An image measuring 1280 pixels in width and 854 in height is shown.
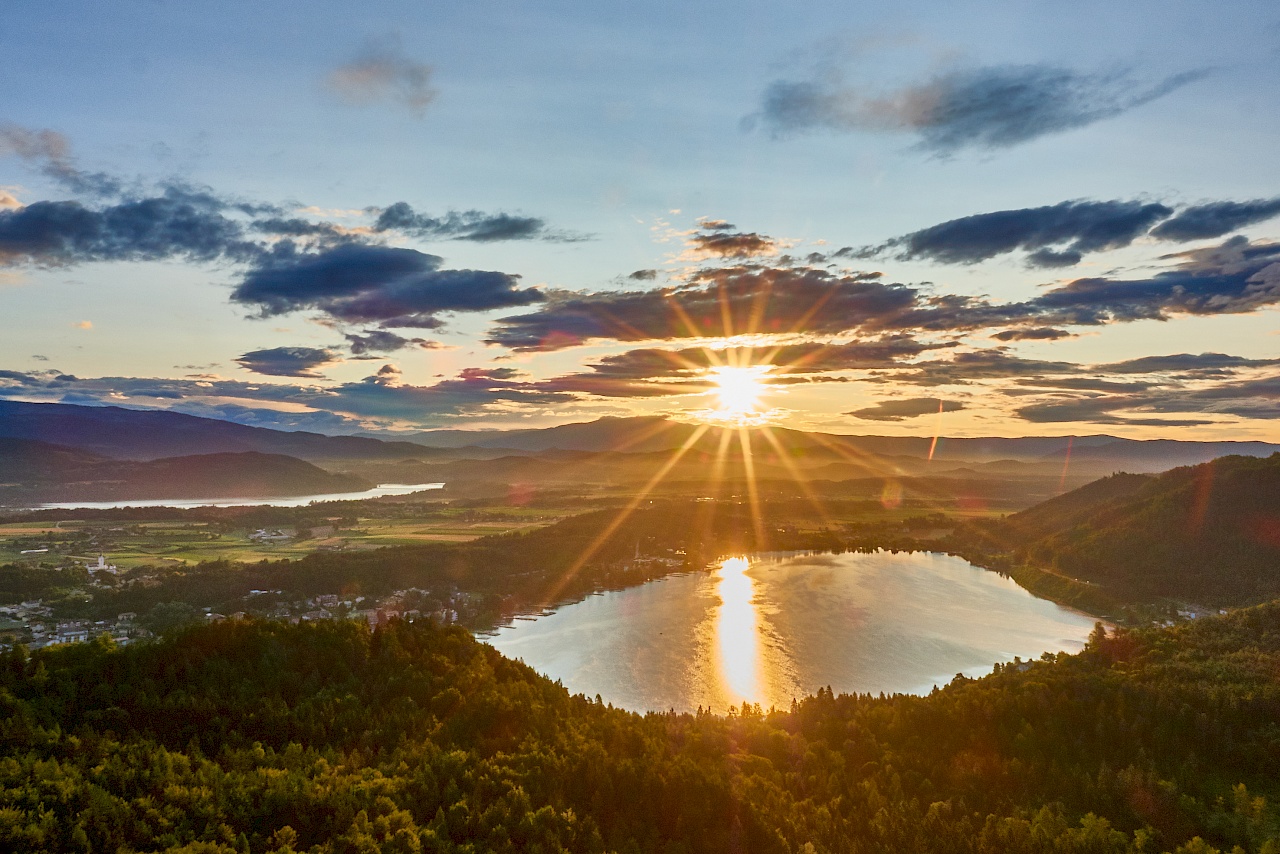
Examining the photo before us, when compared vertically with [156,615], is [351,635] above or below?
above

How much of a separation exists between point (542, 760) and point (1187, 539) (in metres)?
116

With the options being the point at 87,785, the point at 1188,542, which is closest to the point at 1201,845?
the point at 87,785

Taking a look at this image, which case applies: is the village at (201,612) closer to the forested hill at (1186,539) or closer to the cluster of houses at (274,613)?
the cluster of houses at (274,613)

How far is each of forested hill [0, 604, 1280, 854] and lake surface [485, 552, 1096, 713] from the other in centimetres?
1790

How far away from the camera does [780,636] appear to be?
264 feet

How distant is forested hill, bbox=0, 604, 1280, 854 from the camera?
21.8 meters

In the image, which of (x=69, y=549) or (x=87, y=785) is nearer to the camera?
(x=87, y=785)

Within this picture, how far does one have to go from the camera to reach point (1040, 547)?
135625 mm

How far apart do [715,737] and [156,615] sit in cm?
5747

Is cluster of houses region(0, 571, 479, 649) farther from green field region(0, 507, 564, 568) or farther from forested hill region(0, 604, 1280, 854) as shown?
forested hill region(0, 604, 1280, 854)

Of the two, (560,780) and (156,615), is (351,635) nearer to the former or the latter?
(560,780)

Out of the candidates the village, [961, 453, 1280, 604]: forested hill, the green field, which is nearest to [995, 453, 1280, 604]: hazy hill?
[961, 453, 1280, 604]: forested hill

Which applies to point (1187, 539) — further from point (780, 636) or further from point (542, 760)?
point (542, 760)

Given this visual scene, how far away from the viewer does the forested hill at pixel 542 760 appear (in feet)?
71.5
